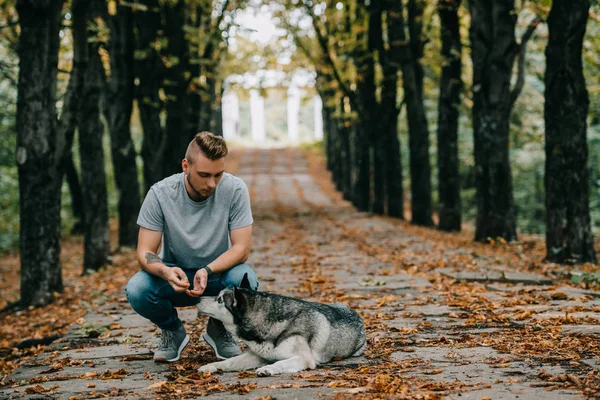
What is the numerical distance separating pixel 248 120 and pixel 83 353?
4335 inches

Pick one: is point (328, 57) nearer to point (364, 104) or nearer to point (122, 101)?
point (364, 104)

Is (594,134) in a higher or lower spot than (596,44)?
lower

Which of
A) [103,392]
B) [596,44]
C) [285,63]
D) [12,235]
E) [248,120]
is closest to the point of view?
[103,392]

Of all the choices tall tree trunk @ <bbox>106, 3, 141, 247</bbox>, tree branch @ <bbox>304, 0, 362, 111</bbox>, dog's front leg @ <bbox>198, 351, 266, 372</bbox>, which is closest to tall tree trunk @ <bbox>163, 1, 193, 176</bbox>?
tall tree trunk @ <bbox>106, 3, 141, 247</bbox>

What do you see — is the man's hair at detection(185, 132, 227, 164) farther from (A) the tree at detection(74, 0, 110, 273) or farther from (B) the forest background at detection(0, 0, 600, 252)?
(B) the forest background at detection(0, 0, 600, 252)

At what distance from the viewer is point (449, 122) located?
63.4 feet

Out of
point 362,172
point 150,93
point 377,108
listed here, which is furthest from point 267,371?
point 362,172

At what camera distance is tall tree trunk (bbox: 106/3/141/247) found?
16.6 m

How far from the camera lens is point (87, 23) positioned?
41.3 feet

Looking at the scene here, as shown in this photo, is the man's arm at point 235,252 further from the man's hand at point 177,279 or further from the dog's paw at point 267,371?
the dog's paw at point 267,371

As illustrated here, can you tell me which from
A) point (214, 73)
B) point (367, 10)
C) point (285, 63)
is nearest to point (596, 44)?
point (367, 10)

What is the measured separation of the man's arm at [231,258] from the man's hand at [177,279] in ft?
0.29

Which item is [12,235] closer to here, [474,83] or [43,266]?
[43,266]

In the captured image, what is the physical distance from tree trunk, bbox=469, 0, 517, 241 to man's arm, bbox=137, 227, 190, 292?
11.1 m
